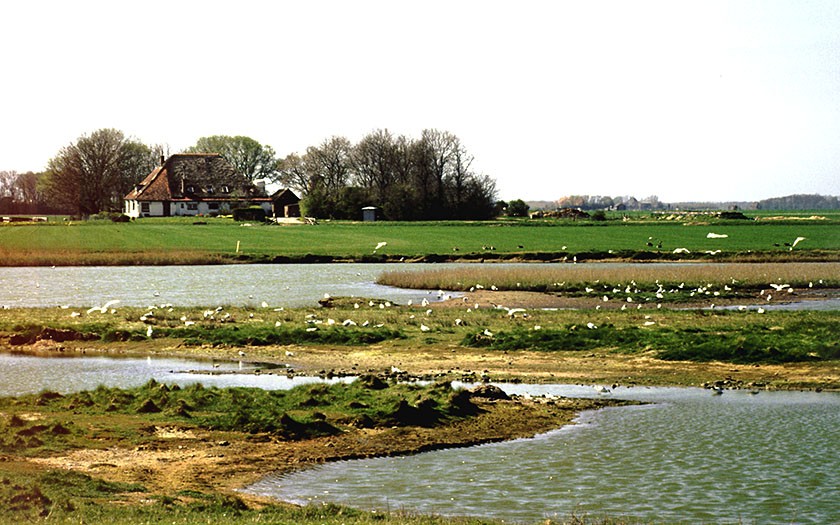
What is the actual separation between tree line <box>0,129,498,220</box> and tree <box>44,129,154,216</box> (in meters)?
0.14

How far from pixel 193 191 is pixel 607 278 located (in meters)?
109

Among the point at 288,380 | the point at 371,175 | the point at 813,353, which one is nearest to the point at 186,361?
the point at 288,380

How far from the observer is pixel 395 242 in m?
97.2

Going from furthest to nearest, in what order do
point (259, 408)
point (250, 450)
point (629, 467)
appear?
point (259, 408)
point (250, 450)
point (629, 467)

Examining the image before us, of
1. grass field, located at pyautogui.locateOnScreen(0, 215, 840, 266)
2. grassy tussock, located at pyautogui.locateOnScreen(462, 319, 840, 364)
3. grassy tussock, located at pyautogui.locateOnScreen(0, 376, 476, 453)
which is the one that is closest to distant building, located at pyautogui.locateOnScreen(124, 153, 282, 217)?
grass field, located at pyautogui.locateOnScreen(0, 215, 840, 266)

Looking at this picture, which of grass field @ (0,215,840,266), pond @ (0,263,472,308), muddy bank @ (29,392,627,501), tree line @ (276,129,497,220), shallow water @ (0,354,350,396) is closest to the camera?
muddy bank @ (29,392,627,501)

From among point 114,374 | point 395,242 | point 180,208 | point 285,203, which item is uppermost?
point 285,203

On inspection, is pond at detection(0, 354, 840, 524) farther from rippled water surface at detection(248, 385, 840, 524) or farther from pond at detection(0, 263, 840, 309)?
pond at detection(0, 263, 840, 309)

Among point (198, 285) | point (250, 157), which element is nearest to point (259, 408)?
point (198, 285)

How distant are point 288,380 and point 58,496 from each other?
528 inches

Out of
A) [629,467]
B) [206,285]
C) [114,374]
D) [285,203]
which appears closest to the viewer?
[629,467]

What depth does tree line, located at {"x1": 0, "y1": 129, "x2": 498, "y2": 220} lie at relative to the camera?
150 metres

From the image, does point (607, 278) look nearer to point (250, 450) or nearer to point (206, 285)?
point (206, 285)

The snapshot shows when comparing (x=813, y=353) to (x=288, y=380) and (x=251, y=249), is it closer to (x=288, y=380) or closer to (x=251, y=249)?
(x=288, y=380)
